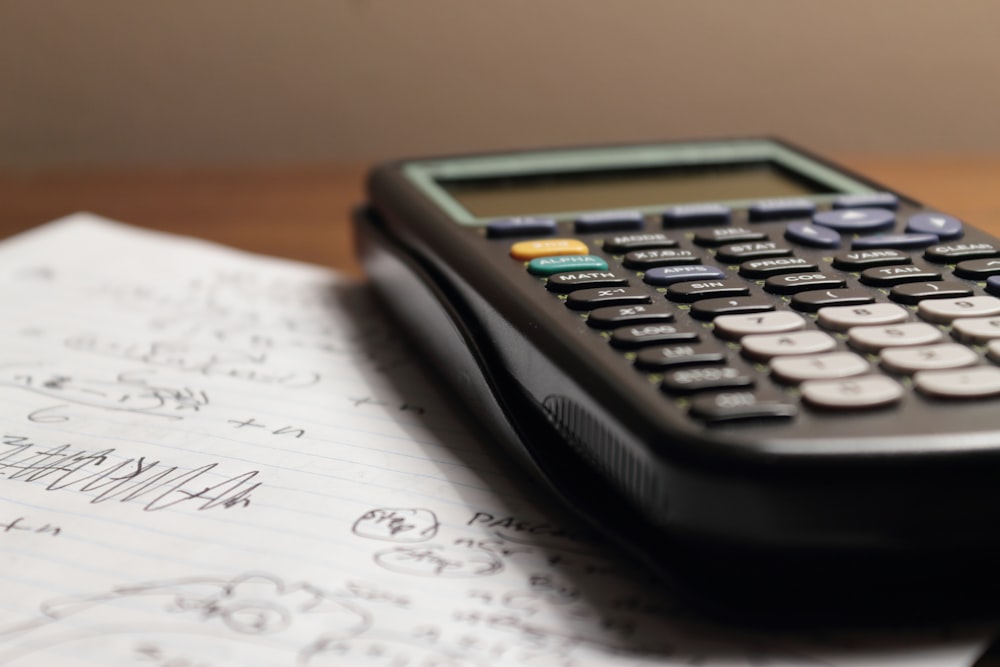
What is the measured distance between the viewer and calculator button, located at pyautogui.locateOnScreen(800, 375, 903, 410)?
260 mm

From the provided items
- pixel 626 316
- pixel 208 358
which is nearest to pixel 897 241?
pixel 626 316

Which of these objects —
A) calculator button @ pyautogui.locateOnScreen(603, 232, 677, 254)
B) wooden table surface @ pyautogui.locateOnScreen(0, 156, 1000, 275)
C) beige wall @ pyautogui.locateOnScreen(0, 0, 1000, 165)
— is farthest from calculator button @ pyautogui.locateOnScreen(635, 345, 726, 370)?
beige wall @ pyautogui.locateOnScreen(0, 0, 1000, 165)

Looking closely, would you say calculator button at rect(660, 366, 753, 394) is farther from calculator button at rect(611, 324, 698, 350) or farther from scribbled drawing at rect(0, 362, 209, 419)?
scribbled drawing at rect(0, 362, 209, 419)

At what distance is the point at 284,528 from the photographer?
0.30 meters

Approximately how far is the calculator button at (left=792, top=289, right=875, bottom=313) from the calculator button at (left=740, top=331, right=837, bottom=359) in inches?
1.0

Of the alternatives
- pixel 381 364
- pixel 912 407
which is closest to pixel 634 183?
pixel 381 364

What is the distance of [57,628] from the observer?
258 mm

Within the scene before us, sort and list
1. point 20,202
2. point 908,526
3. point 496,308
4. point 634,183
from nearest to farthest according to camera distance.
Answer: point 908,526
point 496,308
point 634,183
point 20,202

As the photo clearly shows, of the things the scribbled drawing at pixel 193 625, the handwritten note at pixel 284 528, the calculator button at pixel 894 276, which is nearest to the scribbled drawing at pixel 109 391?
the handwritten note at pixel 284 528

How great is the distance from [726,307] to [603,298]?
3 centimetres

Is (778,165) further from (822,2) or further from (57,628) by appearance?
(57,628)

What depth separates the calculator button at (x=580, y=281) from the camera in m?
0.35

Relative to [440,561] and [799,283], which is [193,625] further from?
[799,283]

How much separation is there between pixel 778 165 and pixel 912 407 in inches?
10.7
